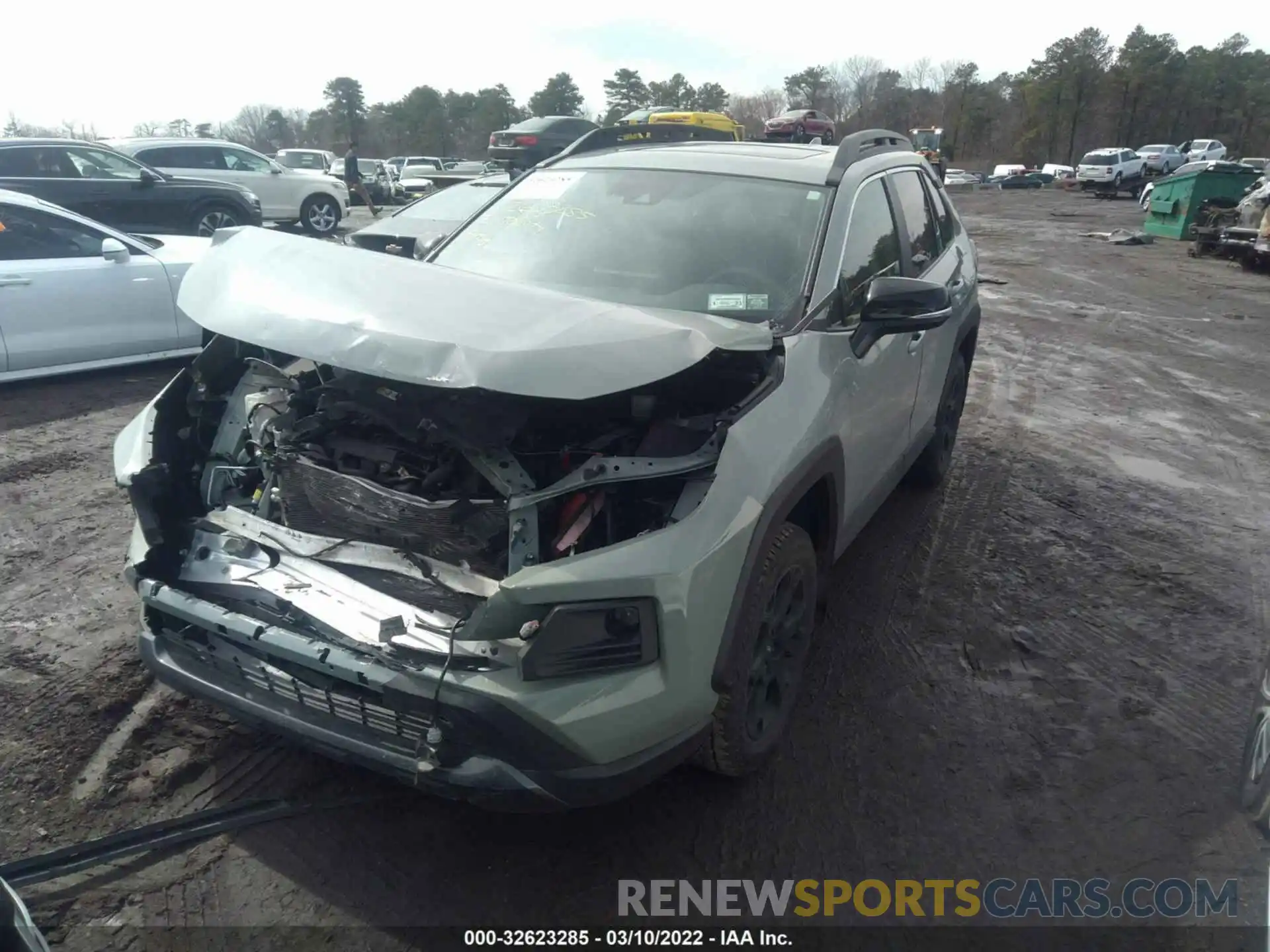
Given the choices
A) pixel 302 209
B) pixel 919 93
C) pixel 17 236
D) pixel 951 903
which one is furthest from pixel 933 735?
pixel 919 93

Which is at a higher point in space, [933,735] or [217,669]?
[217,669]

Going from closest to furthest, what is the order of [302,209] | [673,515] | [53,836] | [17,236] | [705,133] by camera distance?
[673,515]
[53,836]
[705,133]
[17,236]
[302,209]

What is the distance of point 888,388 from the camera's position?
3.73m

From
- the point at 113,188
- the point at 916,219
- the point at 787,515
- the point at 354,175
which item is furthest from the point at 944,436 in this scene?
the point at 354,175

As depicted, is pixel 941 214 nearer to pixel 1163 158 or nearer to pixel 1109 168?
pixel 1109 168

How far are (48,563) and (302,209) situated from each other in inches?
584

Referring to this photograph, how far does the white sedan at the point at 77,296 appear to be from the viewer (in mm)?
6520

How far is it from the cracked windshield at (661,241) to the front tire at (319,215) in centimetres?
1491

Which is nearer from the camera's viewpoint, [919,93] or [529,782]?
[529,782]

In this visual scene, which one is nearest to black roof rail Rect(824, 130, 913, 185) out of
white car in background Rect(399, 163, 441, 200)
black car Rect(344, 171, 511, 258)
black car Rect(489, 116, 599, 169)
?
black car Rect(344, 171, 511, 258)

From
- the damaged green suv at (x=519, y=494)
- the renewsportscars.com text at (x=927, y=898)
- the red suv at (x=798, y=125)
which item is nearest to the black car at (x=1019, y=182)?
the red suv at (x=798, y=125)

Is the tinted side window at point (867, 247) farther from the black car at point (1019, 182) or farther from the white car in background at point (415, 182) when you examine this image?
the black car at point (1019, 182)

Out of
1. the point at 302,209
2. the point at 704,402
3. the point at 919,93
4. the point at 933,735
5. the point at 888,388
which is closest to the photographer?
the point at 704,402

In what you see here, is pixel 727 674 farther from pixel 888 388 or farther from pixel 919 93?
pixel 919 93
